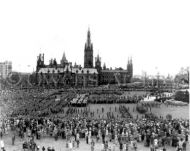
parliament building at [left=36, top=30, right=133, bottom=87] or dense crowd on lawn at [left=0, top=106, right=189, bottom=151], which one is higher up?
parliament building at [left=36, top=30, right=133, bottom=87]

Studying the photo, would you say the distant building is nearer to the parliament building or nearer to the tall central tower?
the parliament building

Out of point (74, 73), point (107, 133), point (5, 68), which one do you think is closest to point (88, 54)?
point (74, 73)

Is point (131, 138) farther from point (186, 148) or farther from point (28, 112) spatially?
point (28, 112)

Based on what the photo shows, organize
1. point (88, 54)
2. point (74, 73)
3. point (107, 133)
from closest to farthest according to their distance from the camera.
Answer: point (107, 133) < point (74, 73) < point (88, 54)

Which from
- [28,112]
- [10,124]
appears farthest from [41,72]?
[10,124]

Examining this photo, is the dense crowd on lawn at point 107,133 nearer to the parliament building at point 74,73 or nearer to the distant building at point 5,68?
the parliament building at point 74,73

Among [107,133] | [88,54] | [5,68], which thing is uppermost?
[88,54]

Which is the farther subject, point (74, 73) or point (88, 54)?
point (88, 54)

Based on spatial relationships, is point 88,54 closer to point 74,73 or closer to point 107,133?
point 74,73

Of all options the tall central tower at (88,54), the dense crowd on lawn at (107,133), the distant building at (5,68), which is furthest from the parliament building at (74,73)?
the dense crowd on lawn at (107,133)

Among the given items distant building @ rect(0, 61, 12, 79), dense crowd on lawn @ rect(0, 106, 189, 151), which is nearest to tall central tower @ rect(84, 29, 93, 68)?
distant building @ rect(0, 61, 12, 79)

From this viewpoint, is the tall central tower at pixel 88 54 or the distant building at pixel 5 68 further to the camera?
the distant building at pixel 5 68
